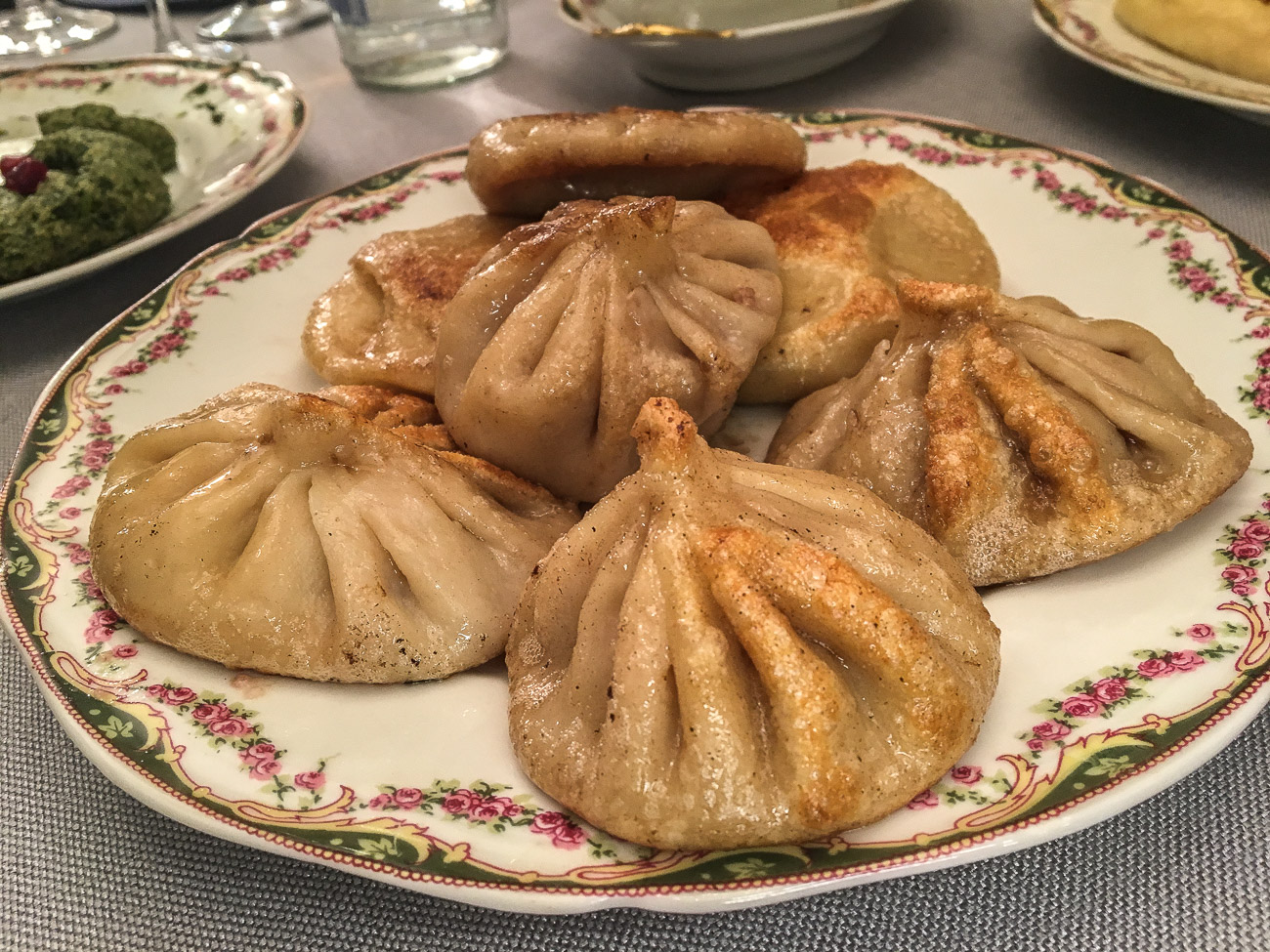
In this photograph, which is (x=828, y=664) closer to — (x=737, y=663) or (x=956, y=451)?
(x=737, y=663)

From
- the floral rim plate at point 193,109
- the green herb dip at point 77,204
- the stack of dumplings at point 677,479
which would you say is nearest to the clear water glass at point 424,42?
the floral rim plate at point 193,109

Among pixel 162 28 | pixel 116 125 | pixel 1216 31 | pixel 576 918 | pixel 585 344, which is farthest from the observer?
pixel 162 28

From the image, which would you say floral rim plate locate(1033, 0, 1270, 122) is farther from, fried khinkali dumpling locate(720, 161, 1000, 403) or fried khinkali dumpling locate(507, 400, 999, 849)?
fried khinkali dumpling locate(507, 400, 999, 849)

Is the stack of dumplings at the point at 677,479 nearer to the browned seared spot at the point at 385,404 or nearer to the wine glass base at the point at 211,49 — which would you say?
the browned seared spot at the point at 385,404

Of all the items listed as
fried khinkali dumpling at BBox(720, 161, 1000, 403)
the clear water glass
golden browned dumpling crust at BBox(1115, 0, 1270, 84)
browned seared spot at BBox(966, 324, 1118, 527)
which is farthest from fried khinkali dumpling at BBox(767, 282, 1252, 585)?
the clear water glass

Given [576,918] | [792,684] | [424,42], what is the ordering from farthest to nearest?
[424,42] < [576,918] < [792,684]

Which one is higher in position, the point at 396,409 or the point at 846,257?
the point at 846,257

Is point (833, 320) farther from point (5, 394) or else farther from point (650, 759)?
point (5, 394)

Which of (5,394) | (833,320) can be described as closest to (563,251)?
(833,320)

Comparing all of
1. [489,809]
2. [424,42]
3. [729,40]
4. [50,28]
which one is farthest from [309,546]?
[50,28]
